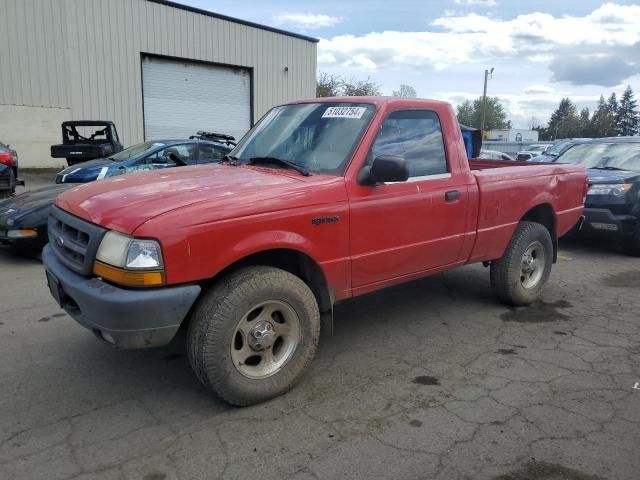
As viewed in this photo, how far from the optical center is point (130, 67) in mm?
19969

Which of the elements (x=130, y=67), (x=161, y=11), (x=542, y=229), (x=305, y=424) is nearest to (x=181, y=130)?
(x=130, y=67)

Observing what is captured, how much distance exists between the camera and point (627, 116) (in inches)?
3684

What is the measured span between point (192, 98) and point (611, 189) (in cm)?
→ 1782

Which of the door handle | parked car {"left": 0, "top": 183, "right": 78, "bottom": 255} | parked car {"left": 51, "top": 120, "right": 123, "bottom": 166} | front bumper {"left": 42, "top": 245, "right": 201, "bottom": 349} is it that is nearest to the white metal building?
parked car {"left": 51, "top": 120, "right": 123, "bottom": 166}

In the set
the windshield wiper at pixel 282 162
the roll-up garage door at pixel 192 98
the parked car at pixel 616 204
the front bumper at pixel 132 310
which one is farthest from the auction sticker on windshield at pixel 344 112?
the roll-up garage door at pixel 192 98

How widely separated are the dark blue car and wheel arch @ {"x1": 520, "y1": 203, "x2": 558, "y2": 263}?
5.95 metres

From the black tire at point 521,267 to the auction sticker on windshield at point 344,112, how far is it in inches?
83.6

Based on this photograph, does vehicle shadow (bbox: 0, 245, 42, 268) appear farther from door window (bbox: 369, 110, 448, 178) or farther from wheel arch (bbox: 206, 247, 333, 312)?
door window (bbox: 369, 110, 448, 178)

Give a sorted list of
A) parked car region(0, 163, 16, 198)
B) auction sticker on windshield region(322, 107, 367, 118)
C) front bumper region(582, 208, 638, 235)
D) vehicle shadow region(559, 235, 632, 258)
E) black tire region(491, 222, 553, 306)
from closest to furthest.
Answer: auction sticker on windshield region(322, 107, 367, 118)
black tire region(491, 222, 553, 306)
front bumper region(582, 208, 638, 235)
vehicle shadow region(559, 235, 632, 258)
parked car region(0, 163, 16, 198)

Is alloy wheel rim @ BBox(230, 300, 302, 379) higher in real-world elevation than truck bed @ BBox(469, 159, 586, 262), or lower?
lower

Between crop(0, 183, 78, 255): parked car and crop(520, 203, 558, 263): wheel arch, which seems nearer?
crop(520, 203, 558, 263): wheel arch

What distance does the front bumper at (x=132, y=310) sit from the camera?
2.81 m

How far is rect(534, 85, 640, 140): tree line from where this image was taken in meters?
87.9

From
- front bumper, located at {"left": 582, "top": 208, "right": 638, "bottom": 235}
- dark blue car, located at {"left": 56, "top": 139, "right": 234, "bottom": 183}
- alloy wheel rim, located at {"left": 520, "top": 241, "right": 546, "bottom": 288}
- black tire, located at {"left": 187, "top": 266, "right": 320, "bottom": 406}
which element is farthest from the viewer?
dark blue car, located at {"left": 56, "top": 139, "right": 234, "bottom": 183}
